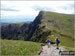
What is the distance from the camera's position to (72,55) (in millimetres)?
23500

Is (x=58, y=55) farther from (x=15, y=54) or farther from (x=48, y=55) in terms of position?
(x=15, y=54)

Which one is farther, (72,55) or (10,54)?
(10,54)

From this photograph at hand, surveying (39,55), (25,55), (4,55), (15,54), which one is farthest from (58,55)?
(4,55)

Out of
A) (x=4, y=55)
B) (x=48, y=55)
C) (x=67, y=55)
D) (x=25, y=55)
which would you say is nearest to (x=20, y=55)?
(x=25, y=55)

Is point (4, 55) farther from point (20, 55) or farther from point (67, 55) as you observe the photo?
point (67, 55)

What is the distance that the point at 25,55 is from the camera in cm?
2575

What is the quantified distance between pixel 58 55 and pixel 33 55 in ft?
13.4

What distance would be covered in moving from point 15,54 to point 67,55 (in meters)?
8.45

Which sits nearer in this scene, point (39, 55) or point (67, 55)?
point (67, 55)

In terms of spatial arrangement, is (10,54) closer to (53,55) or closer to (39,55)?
(39,55)

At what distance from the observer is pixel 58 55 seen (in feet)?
86.3

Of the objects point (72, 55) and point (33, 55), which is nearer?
point (72, 55)

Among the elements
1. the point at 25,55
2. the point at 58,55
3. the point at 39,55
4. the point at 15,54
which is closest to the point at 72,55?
the point at 58,55

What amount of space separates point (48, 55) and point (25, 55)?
151 inches
